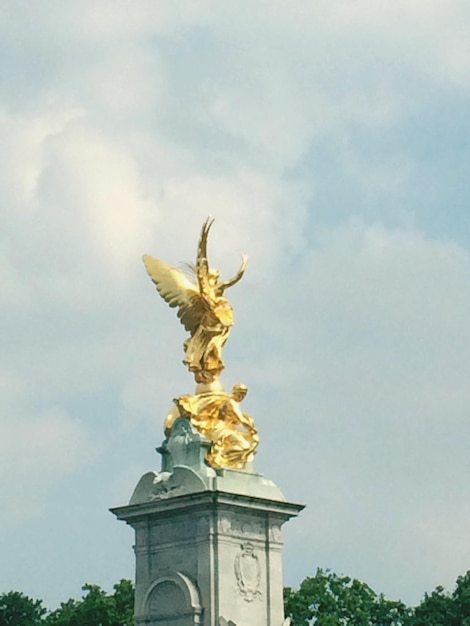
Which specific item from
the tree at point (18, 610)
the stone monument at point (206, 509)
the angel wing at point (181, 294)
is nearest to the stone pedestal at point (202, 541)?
the stone monument at point (206, 509)

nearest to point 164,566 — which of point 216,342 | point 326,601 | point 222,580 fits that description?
point 222,580

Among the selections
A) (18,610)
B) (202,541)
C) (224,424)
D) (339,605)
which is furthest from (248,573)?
(18,610)

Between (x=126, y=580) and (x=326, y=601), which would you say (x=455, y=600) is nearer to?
(x=326, y=601)

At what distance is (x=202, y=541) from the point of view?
37531 millimetres

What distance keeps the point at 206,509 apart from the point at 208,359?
10.9 feet

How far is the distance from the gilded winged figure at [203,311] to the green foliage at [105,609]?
2025 centimetres

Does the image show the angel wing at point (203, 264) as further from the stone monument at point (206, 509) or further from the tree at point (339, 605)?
the tree at point (339, 605)

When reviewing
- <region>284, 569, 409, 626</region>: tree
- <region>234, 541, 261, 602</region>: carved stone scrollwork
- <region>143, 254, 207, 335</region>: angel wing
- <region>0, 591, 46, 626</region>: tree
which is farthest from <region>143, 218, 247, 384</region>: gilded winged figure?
<region>0, 591, 46, 626</region>: tree

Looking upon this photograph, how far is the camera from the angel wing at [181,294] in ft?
130

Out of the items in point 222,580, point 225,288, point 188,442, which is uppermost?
point 225,288

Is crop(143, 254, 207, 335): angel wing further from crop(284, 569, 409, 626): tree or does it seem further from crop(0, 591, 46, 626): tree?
crop(0, 591, 46, 626): tree

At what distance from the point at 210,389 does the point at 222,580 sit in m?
4.00

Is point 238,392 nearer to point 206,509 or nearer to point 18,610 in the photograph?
point 206,509

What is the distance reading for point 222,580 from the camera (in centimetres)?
3738
